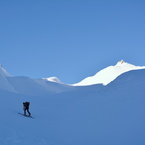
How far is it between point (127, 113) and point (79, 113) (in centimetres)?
409

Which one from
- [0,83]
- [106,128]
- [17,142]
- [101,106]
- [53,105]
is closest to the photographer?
[17,142]

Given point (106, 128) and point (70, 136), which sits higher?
point (106, 128)

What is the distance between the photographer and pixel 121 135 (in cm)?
1303

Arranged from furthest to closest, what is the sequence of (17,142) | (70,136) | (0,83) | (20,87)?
(20,87)
(0,83)
(70,136)
(17,142)

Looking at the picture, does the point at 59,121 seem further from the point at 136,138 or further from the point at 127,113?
the point at 136,138

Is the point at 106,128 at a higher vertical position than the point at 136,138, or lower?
higher

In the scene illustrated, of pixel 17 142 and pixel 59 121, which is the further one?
pixel 59 121

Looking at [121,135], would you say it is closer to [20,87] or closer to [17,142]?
[17,142]

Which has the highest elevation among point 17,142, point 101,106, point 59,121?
point 101,106

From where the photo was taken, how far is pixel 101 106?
19.9 meters

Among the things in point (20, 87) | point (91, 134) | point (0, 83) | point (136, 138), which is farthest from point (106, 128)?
point (20, 87)

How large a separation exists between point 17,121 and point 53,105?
9.05 m

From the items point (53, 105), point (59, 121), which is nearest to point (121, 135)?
point (59, 121)

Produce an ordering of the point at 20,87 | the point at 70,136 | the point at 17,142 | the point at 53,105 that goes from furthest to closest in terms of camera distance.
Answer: the point at 20,87, the point at 53,105, the point at 70,136, the point at 17,142
